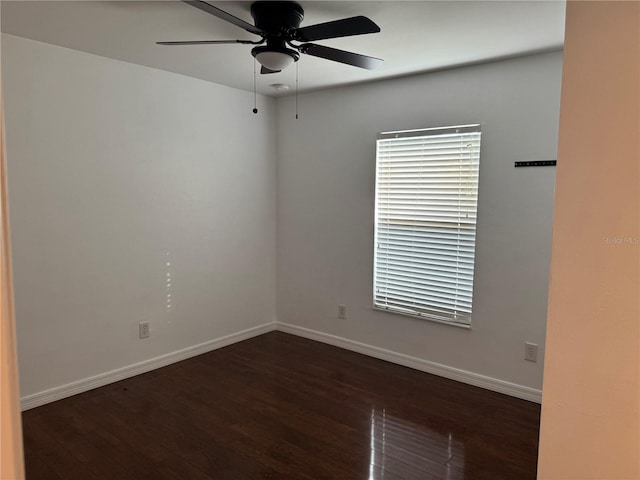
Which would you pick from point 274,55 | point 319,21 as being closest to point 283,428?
point 274,55

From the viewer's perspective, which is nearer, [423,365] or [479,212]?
[479,212]

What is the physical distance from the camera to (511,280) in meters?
3.27

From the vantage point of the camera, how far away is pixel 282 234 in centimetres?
467

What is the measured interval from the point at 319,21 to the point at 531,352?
2.66 m

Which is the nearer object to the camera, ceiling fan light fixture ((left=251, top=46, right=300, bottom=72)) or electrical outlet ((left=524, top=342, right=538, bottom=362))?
ceiling fan light fixture ((left=251, top=46, right=300, bottom=72))

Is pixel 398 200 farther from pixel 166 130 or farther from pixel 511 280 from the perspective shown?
pixel 166 130

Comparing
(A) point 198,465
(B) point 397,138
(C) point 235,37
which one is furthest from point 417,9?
(A) point 198,465

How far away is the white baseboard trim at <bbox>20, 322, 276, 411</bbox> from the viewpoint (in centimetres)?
306

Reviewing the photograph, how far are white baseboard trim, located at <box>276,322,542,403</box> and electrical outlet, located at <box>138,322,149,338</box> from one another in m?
1.51

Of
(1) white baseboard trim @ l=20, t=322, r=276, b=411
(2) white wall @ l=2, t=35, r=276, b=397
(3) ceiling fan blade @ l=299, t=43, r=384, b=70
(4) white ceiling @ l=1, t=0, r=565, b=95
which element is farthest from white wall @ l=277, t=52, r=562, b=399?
(3) ceiling fan blade @ l=299, t=43, r=384, b=70

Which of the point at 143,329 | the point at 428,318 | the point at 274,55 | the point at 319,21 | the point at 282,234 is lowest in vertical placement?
the point at 143,329

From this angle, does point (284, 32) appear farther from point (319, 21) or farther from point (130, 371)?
point (130, 371)

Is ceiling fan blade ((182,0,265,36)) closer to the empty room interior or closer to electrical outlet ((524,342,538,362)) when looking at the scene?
the empty room interior

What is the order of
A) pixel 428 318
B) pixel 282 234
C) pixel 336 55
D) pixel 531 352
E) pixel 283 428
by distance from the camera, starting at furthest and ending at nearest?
1. pixel 282 234
2. pixel 428 318
3. pixel 531 352
4. pixel 283 428
5. pixel 336 55
